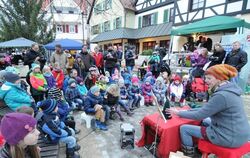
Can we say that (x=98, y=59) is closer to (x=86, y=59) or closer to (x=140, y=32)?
(x=86, y=59)

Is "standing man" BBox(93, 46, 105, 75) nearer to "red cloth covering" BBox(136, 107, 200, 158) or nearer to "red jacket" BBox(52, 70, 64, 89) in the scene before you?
"red jacket" BBox(52, 70, 64, 89)

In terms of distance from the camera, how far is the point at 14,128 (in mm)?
1440

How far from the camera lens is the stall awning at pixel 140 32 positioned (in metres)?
15.6

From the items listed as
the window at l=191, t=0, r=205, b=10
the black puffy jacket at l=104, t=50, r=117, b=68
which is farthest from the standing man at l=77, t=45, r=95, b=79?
the window at l=191, t=0, r=205, b=10

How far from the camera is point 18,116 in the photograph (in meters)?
1.46

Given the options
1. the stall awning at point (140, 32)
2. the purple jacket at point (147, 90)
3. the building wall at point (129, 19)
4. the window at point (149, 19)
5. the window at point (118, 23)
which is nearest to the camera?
the purple jacket at point (147, 90)

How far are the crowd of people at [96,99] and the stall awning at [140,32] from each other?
8.09 meters

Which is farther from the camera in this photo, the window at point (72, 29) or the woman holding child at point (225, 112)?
the window at point (72, 29)

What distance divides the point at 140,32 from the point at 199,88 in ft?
45.0

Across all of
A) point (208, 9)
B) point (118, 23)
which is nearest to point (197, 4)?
point (208, 9)

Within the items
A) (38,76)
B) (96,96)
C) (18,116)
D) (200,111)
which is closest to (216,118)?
(200,111)

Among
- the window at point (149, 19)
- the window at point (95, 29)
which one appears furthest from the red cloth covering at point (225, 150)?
the window at point (95, 29)

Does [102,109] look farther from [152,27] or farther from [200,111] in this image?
[152,27]

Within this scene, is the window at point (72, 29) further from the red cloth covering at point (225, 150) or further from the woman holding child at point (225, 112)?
the red cloth covering at point (225, 150)
